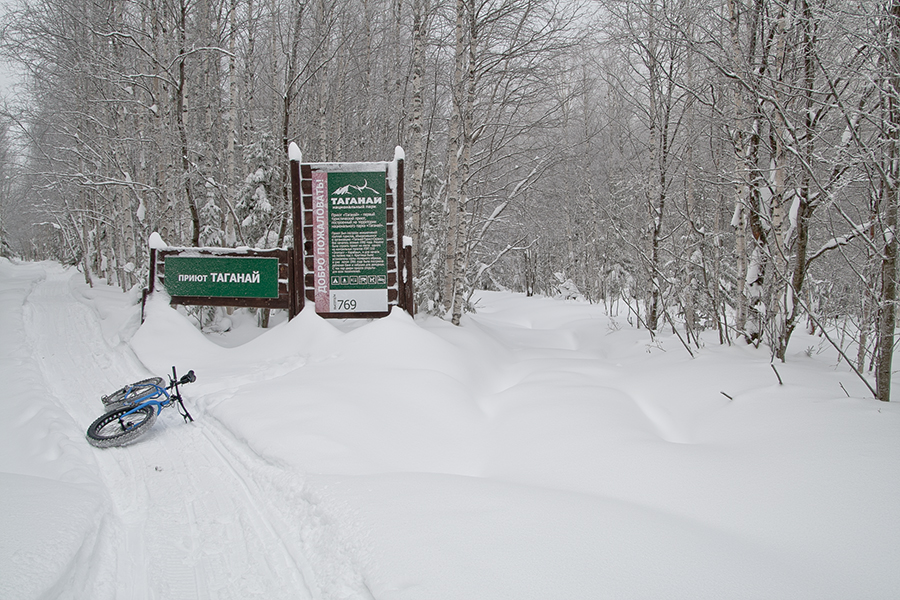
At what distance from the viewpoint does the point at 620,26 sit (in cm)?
978

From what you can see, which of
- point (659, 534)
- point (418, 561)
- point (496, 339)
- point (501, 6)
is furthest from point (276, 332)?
point (501, 6)

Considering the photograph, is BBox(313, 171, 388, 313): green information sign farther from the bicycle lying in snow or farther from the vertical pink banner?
the bicycle lying in snow

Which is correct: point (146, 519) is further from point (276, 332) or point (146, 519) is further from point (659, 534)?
point (276, 332)

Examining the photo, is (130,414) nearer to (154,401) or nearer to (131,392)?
(154,401)

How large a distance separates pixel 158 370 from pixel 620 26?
10.6 meters

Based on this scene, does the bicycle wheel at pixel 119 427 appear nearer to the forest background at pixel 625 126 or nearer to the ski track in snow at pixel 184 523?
the ski track in snow at pixel 184 523

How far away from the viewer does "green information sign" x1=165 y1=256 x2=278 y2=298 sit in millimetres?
8273

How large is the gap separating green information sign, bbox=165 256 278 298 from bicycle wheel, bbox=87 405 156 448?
3646 mm

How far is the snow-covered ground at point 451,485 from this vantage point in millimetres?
2492

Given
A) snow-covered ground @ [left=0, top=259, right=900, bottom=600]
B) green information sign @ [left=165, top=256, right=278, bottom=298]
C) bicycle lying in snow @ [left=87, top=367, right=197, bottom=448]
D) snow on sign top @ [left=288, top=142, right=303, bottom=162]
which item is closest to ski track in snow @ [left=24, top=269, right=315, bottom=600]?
snow-covered ground @ [left=0, top=259, right=900, bottom=600]

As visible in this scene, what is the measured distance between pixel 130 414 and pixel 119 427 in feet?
0.71

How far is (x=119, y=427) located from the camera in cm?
482

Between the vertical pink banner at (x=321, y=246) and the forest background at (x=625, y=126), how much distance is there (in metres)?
2.09

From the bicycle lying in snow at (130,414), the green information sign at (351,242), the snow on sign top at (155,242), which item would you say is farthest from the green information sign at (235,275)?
the bicycle lying in snow at (130,414)
